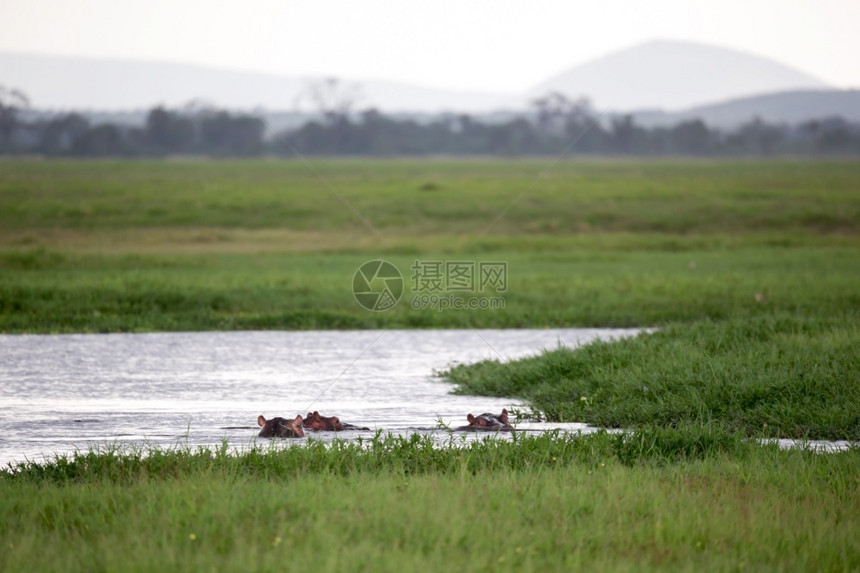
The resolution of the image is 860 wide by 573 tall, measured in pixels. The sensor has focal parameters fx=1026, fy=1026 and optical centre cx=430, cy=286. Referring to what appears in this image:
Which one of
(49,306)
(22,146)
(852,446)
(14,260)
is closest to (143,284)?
(49,306)

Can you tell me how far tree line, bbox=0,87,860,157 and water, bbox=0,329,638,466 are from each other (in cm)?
7117

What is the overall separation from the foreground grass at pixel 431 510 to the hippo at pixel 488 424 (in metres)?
1.24

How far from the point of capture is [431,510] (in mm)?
5508

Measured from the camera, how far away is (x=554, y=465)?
6898 millimetres

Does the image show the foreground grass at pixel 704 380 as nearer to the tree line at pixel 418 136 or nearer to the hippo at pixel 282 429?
the hippo at pixel 282 429

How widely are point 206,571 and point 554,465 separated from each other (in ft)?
9.38

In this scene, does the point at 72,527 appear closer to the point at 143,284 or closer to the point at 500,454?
the point at 500,454

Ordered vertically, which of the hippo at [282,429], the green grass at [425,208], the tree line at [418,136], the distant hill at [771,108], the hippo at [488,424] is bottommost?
the hippo at [488,424]

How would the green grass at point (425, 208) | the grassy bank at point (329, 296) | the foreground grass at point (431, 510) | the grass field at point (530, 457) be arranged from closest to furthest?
1. the foreground grass at point (431, 510)
2. the grass field at point (530, 457)
3. the grassy bank at point (329, 296)
4. the green grass at point (425, 208)

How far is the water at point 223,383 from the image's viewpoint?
852cm

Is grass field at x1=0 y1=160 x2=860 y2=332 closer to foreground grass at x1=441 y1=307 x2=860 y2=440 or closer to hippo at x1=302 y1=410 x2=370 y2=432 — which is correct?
foreground grass at x1=441 y1=307 x2=860 y2=440

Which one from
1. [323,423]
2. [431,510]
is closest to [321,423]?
[323,423]

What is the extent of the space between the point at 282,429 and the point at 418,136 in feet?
347

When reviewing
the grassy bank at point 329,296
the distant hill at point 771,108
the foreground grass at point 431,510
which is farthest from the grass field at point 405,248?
the distant hill at point 771,108
